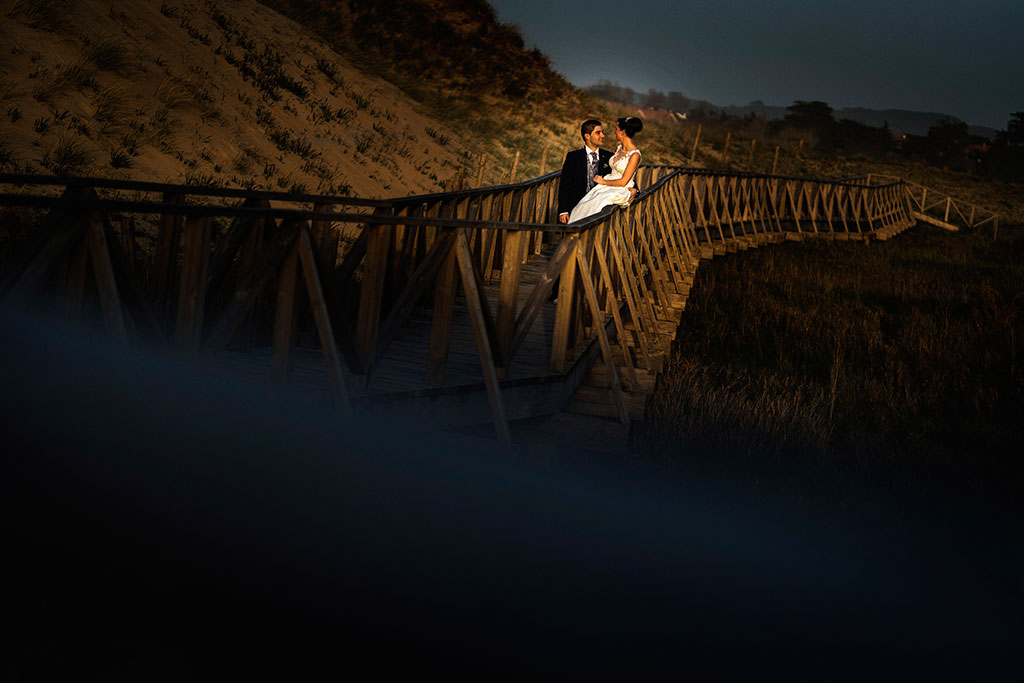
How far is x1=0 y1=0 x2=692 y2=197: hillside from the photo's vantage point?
1295 centimetres

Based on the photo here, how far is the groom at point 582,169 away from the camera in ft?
35.1

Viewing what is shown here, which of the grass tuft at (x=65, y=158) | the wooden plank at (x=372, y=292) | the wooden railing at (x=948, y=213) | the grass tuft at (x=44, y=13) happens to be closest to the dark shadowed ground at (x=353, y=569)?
the wooden plank at (x=372, y=292)

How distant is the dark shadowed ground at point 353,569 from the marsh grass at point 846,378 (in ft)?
7.31

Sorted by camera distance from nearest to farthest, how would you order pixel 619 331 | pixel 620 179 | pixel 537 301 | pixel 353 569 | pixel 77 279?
pixel 77 279
pixel 353 569
pixel 537 301
pixel 619 331
pixel 620 179

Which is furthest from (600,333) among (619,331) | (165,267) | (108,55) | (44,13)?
(44,13)

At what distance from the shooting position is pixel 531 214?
1436 centimetres

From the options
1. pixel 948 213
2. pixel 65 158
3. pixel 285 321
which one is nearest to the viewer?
pixel 285 321

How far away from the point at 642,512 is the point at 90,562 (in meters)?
4.39

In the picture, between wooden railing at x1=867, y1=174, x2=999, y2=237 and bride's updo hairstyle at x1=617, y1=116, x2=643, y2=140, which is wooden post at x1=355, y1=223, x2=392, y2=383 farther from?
wooden railing at x1=867, y1=174, x2=999, y2=237

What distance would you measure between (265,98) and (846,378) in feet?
42.1

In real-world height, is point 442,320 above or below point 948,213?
below

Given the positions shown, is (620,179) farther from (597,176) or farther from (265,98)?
(265,98)

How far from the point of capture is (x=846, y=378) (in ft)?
→ 40.2

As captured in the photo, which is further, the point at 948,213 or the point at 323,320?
the point at 948,213
